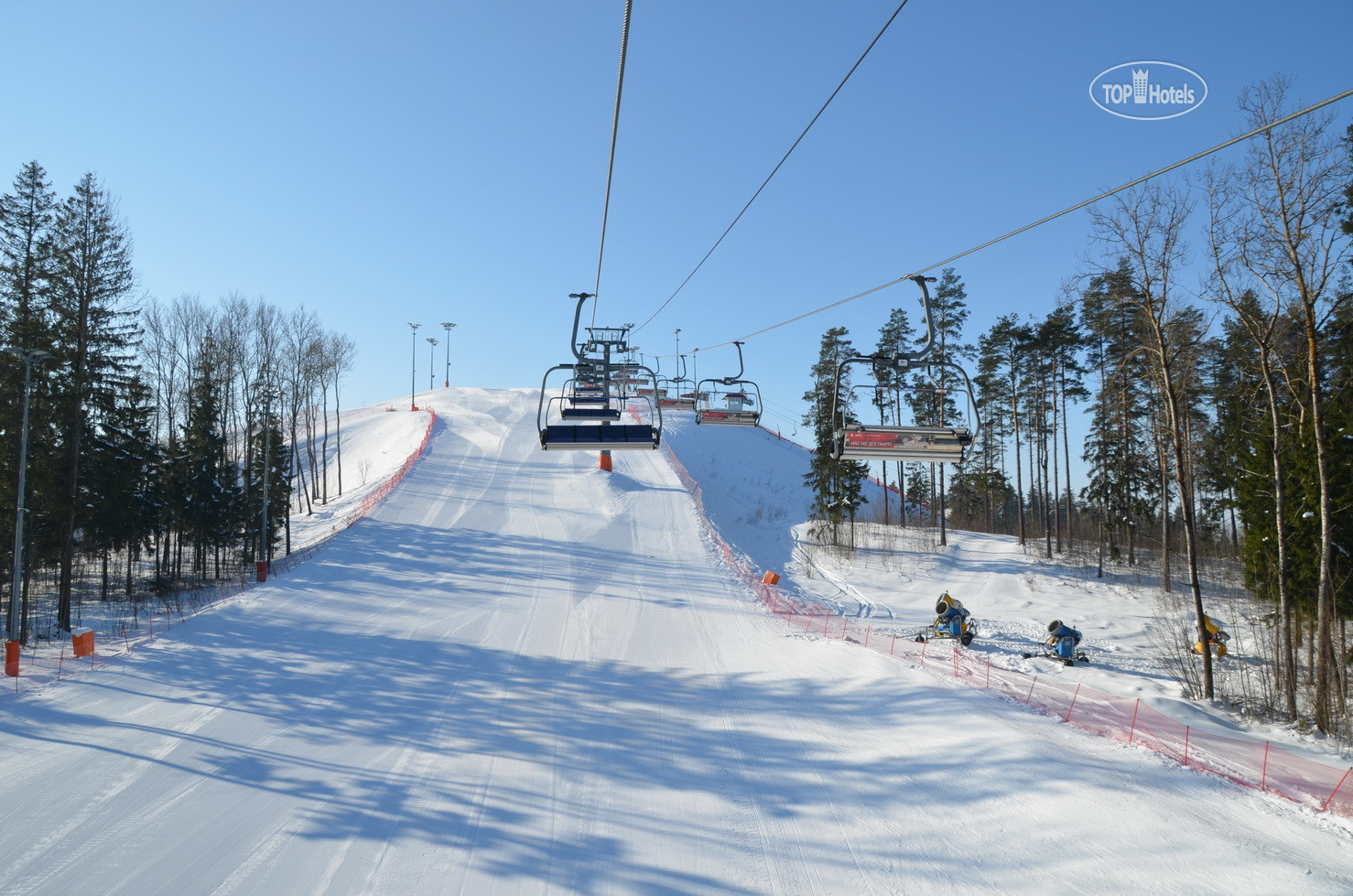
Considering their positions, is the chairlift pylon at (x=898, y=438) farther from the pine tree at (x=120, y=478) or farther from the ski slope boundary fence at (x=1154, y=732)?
the pine tree at (x=120, y=478)

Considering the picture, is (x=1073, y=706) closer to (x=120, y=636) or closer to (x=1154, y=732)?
(x=1154, y=732)

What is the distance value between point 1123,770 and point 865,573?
2180 cm

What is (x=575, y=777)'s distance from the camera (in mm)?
11320

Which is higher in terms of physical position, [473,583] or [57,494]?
[57,494]

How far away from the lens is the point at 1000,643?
22.3m

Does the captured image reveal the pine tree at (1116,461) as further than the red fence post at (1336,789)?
Yes

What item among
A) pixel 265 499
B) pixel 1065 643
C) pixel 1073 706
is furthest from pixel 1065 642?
pixel 265 499

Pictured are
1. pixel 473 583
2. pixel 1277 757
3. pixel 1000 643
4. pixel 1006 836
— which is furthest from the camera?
pixel 473 583

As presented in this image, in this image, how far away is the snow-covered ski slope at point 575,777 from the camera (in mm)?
8484

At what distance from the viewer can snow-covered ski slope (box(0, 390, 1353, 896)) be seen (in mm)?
8484

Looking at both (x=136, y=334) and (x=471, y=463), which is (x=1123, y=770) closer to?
(x=136, y=334)

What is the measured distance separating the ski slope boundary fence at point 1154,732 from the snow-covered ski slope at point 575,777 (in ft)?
1.46

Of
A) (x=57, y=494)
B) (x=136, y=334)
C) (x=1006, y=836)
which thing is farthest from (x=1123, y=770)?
(x=136, y=334)

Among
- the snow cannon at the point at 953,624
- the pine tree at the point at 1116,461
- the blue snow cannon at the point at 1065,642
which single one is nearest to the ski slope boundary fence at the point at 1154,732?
the snow cannon at the point at 953,624
